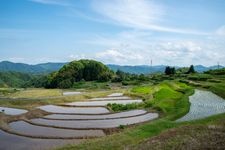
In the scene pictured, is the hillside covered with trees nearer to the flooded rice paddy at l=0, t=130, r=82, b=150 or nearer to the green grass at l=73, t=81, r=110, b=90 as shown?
the green grass at l=73, t=81, r=110, b=90

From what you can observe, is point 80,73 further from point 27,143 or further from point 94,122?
point 27,143

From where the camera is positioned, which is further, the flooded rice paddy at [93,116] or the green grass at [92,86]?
the green grass at [92,86]

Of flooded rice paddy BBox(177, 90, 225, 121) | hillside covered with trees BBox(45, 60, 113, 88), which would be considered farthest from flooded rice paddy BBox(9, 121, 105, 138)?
hillside covered with trees BBox(45, 60, 113, 88)

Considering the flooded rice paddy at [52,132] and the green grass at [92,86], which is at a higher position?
the green grass at [92,86]

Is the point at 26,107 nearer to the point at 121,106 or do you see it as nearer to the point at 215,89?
the point at 121,106

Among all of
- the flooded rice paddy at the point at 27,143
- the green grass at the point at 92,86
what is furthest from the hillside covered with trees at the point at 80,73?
the flooded rice paddy at the point at 27,143

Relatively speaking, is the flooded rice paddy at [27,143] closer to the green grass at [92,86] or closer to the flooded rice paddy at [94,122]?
the flooded rice paddy at [94,122]

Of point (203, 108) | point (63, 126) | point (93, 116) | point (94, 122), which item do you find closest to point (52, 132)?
point (63, 126)

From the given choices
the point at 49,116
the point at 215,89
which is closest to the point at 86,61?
the point at 215,89

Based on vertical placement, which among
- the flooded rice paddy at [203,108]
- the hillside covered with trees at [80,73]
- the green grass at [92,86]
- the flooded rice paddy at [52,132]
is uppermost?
the hillside covered with trees at [80,73]

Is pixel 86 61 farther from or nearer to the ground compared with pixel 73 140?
farther from the ground

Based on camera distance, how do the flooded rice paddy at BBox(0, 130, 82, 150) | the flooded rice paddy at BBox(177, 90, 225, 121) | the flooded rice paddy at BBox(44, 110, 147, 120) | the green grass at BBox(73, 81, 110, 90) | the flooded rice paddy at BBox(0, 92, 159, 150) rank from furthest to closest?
the green grass at BBox(73, 81, 110, 90) → the flooded rice paddy at BBox(44, 110, 147, 120) → the flooded rice paddy at BBox(177, 90, 225, 121) → the flooded rice paddy at BBox(0, 92, 159, 150) → the flooded rice paddy at BBox(0, 130, 82, 150)
